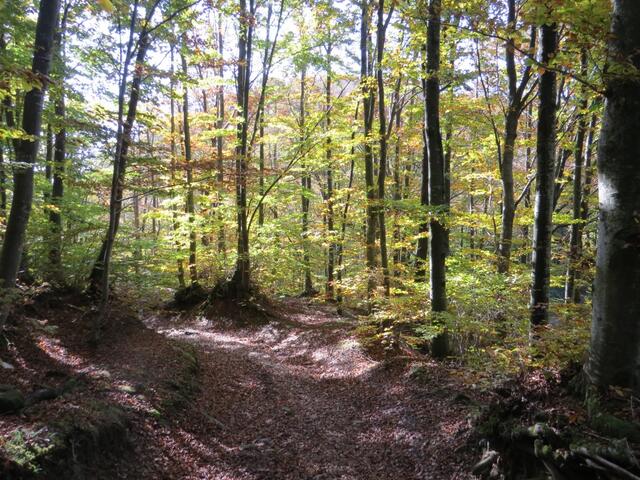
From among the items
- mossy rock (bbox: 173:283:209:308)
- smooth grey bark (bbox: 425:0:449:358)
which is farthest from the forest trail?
mossy rock (bbox: 173:283:209:308)

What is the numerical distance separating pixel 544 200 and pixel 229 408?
5.81 m

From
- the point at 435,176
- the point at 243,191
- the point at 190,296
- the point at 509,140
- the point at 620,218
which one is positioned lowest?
the point at 190,296

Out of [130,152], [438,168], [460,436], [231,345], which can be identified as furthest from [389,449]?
[130,152]

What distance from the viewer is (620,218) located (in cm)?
319

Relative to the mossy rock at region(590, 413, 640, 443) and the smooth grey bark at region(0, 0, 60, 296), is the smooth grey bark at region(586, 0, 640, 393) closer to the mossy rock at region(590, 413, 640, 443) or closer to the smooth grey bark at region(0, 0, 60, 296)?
the mossy rock at region(590, 413, 640, 443)

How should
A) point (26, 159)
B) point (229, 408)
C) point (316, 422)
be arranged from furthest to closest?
point (229, 408), point (316, 422), point (26, 159)

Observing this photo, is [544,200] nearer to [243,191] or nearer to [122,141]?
[122,141]

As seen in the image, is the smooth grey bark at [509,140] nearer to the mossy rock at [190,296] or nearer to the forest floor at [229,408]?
the forest floor at [229,408]

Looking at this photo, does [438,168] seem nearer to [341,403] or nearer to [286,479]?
[341,403]

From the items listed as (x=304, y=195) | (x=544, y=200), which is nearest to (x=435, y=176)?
(x=544, y=200)

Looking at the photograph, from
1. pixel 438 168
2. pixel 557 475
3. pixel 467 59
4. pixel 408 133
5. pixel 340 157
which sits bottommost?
pixel 557 475

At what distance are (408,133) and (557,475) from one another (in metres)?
14.1

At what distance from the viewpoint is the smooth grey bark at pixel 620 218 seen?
3.11 metres

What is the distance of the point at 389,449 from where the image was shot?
5.25 metres
